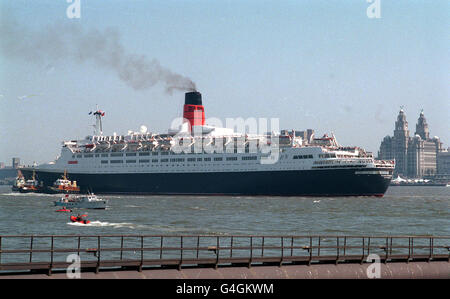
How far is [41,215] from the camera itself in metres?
78.2

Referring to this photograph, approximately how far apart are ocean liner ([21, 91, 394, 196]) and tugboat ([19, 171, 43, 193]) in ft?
6.13

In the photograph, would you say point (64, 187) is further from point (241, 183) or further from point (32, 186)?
point (241, 183)

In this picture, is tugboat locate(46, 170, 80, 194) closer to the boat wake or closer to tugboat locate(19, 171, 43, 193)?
tugboat locate(19, 171, 43, 193)

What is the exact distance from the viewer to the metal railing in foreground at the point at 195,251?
25734mm

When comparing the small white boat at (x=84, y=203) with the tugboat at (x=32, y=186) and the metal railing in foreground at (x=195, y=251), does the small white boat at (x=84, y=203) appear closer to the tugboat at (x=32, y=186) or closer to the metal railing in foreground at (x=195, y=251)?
the metal railing in foreground at (x=195, y=251)

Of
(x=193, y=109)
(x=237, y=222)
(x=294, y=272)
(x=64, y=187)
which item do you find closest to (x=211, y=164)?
(x=193, y=109)

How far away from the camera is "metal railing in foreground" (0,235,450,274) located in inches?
1013

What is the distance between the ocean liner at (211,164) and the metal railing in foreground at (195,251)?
214ft

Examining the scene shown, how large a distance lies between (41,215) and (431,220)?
45.8 meters

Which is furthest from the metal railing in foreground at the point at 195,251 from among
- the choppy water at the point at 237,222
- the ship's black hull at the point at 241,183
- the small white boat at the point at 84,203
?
the ship's black hull at the point at 241,183

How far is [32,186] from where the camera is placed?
5965 inches

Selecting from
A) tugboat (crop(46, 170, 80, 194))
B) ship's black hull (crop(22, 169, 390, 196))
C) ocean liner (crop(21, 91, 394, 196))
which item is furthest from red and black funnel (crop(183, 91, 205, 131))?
tugboat (crop(46, 170, 80, 194))
